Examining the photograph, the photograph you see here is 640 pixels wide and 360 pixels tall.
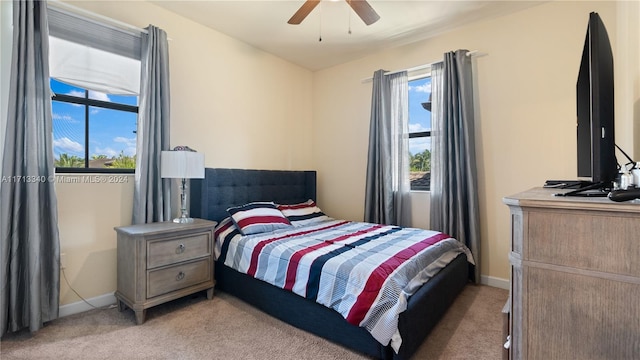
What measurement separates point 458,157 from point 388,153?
84 centimetres

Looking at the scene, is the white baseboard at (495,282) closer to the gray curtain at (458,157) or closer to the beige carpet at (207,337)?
the gray curtain at (458,157)

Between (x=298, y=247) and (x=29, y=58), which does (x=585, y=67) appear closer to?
(x=298, y=247)

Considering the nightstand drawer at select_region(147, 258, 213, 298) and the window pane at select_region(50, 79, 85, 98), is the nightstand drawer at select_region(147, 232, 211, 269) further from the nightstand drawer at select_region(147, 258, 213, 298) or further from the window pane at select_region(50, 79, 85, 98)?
the window pane at select_region(50, 79, 85, 98)

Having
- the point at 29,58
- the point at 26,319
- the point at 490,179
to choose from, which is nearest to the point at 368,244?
the point at 490,179

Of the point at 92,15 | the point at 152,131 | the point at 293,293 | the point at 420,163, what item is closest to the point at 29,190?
the point at 152,131

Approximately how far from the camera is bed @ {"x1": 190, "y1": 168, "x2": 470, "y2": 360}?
1.83 m

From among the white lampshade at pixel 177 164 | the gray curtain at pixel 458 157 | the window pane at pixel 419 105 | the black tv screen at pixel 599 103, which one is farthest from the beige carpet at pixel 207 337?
the window pane at pixel 419 105

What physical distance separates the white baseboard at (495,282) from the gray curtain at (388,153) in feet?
3.25

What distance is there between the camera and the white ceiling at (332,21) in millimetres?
2875

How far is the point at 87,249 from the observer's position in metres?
2.54

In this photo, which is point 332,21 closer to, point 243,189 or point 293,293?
point 243,189

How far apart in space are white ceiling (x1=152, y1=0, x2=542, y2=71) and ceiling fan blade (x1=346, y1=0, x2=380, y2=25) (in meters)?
0.44

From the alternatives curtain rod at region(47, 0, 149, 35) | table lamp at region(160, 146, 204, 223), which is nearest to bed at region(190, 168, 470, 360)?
table lamp at region(160, 146, 204, 223)

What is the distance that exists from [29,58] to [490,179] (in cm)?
408
